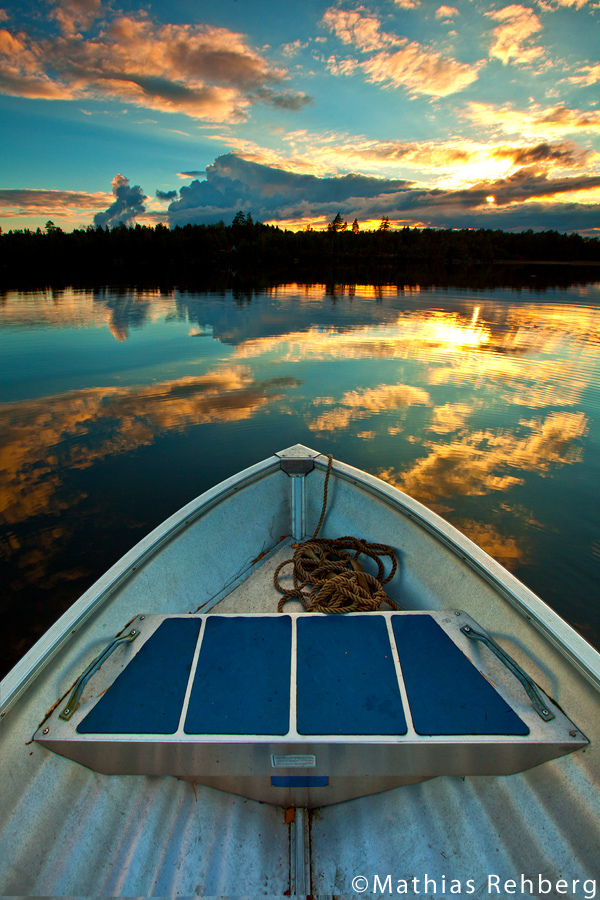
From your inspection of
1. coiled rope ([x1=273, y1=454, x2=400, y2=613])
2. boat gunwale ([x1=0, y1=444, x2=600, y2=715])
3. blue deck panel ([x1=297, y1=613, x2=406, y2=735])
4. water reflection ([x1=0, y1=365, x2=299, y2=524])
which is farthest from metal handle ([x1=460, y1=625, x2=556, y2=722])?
water reflection ([x1=0, y1=365, x2=299, y2=524])

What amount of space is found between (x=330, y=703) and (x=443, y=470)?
17.0 feet

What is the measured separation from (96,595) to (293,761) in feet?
4.37

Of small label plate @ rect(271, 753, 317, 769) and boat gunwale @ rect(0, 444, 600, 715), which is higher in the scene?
boat gunwale @ rect(0, 444, 600, 715)

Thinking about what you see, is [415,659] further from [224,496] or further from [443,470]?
[443,470]

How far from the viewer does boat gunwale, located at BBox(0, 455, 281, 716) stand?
173 cm

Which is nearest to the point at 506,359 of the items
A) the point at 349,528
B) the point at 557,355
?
the point at 557,355

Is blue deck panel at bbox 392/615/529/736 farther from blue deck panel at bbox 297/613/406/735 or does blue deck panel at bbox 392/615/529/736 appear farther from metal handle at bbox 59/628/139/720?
metal handle at bbox 59/628/139/720

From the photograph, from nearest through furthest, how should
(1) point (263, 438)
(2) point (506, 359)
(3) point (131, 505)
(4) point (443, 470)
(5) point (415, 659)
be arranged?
(5) point (415, 659), (3) point (131, 505), (4) point (443, 470), (1) point (263, 438), (2) point (506, 359)

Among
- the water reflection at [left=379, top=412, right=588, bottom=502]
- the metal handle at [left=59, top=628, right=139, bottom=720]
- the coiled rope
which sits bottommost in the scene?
the water reflection at [left=379, top=412, right=588, bottom=502]

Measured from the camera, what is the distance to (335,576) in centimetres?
293

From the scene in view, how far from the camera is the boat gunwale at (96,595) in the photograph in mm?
1729

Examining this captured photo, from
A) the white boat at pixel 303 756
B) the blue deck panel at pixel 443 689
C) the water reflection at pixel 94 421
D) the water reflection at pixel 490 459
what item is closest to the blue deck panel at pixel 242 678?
the white boat at pixel 303 756

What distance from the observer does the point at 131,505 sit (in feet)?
18.2

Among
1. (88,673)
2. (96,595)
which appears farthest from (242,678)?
(96,595)
